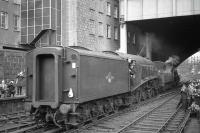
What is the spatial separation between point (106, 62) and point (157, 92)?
39.1 feet

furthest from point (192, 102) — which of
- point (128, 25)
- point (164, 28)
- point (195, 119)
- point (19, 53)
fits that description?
point (164, 28)

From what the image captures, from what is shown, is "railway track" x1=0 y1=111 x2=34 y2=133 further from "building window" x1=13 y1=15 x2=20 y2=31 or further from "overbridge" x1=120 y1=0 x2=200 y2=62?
"overbridge" x1=120 y1=0 x2=200 y2=62

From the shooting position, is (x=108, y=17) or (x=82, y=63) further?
(x=108, y=17)

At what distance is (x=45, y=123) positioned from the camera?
1109 cm

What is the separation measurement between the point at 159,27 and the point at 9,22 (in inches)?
721

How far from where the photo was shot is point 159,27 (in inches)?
1412

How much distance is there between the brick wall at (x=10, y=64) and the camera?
21984 mm

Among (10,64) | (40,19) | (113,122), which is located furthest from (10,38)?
(113,122)

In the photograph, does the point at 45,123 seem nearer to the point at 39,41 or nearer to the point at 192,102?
the point at 192,102

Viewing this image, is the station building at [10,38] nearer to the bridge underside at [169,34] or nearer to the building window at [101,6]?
the building window at [101,6]

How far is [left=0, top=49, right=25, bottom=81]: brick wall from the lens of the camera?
22.0 m

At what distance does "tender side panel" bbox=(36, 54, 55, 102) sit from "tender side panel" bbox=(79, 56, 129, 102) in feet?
3.51

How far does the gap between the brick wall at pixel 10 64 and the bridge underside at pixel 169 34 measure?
46.4 feet

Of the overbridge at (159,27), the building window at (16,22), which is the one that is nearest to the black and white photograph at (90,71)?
the building window at (16,22)
